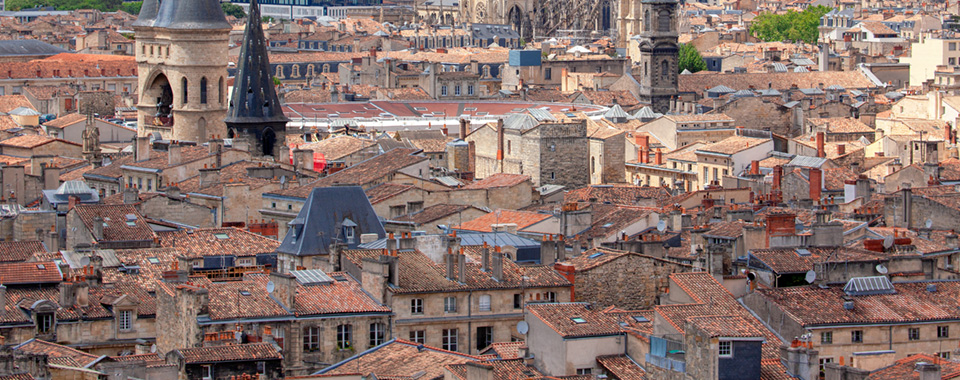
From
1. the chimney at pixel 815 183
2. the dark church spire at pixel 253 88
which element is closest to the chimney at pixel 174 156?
the dark church spire at pixel 253 88

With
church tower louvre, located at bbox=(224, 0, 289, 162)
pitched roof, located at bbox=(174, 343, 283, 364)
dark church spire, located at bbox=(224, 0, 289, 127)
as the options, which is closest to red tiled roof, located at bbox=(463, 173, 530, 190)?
church tower louvre, located at bbox=(224, 0, 289, 162)

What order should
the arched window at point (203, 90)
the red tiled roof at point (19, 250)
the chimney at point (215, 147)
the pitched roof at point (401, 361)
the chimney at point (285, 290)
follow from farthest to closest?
the arched window at point (203, 90) → the chimney at point (215, 147) → the red tiled roof at point (19, 250) → the chimney at point (285, 290) → the pitched roof at point (401, 361)

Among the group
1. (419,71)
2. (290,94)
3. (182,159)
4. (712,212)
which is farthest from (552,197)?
(419,71)

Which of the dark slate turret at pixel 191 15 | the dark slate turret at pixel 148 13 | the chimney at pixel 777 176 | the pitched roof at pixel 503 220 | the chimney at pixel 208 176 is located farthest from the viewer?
the dark slate turret at pixel 148 13

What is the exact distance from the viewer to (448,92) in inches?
4582

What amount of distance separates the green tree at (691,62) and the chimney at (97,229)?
330 feet

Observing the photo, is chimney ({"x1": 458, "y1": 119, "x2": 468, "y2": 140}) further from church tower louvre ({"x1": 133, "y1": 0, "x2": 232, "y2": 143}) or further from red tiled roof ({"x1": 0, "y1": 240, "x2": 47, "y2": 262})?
red tiled roof ({"x1": 0, "y1": 240, "x2": 47, "y2": 262})

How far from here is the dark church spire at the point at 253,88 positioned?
80312 millimetres

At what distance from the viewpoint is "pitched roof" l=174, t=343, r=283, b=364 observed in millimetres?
35938

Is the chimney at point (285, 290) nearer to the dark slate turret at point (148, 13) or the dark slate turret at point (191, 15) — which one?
the dark slate turret at point (191, 15)

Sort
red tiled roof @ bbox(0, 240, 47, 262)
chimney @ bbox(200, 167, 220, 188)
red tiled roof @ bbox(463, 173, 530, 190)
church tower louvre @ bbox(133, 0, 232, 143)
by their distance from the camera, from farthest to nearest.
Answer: church tower louvre @ bbox(133, 0, 232, 143) → chimney @ bbox(200, 167, 220, 188) → red tiled roof @ bbox(463, 173, 530, 190) → red tiled roof @ bbox(0, 240, 47, 262)

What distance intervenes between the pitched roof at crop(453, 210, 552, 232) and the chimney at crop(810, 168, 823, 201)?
45.4 ft

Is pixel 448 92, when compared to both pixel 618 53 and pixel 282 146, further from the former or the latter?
pixel 618 53

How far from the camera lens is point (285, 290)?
4047 centimetres
